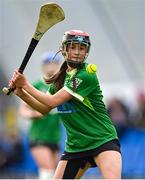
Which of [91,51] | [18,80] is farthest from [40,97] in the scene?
[91,51]

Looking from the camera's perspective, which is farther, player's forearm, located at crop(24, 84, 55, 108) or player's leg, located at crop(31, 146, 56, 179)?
player's leg, located at crop(31, 146, 56, 179)

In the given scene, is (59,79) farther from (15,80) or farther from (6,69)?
(6,69)

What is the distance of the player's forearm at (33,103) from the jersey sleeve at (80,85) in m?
0.26

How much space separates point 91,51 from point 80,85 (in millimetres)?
9224

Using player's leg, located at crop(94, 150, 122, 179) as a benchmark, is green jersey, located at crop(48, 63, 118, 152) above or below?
above

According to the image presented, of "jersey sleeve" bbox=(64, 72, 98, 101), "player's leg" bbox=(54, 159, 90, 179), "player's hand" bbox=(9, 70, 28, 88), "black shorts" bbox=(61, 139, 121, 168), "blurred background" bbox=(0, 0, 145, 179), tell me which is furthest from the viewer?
"blurred background" bbox=(0, 0, 145, 179)

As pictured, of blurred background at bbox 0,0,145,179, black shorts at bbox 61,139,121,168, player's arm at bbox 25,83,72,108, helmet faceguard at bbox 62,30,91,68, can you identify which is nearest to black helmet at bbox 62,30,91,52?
helmet faceguard at bbox 62,30,91,68

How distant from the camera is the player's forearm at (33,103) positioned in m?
7.04

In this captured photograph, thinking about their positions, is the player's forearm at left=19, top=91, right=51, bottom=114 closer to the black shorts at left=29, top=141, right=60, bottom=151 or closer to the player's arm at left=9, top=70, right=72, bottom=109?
the player's arm at left=9, top=70, right=72, bottom=109

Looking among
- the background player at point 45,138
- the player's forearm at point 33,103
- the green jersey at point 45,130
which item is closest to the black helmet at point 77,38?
the player's forearm at point 33,103

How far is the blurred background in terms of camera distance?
49.6 ft

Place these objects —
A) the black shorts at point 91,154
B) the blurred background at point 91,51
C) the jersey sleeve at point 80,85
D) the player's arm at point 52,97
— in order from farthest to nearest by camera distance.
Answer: the blurred background at point 91,51 → the black shorts at point 91,154 → the jersey sleeve at point 80,85 → the player's arm at point 52,97

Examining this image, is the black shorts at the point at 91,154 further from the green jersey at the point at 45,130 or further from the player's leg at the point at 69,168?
the green jersey at the point at 45,130

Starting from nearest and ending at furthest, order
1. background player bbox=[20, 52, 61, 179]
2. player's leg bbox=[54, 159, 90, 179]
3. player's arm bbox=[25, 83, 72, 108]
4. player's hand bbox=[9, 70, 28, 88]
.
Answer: player's hand bbox=[9, 70, 28, 88]
player's arm bbox=[25, 83, 72, 108]
player's leg bbox=[54, 159, 90, 179]
background player bbox=[20, 52, 61, 179]
